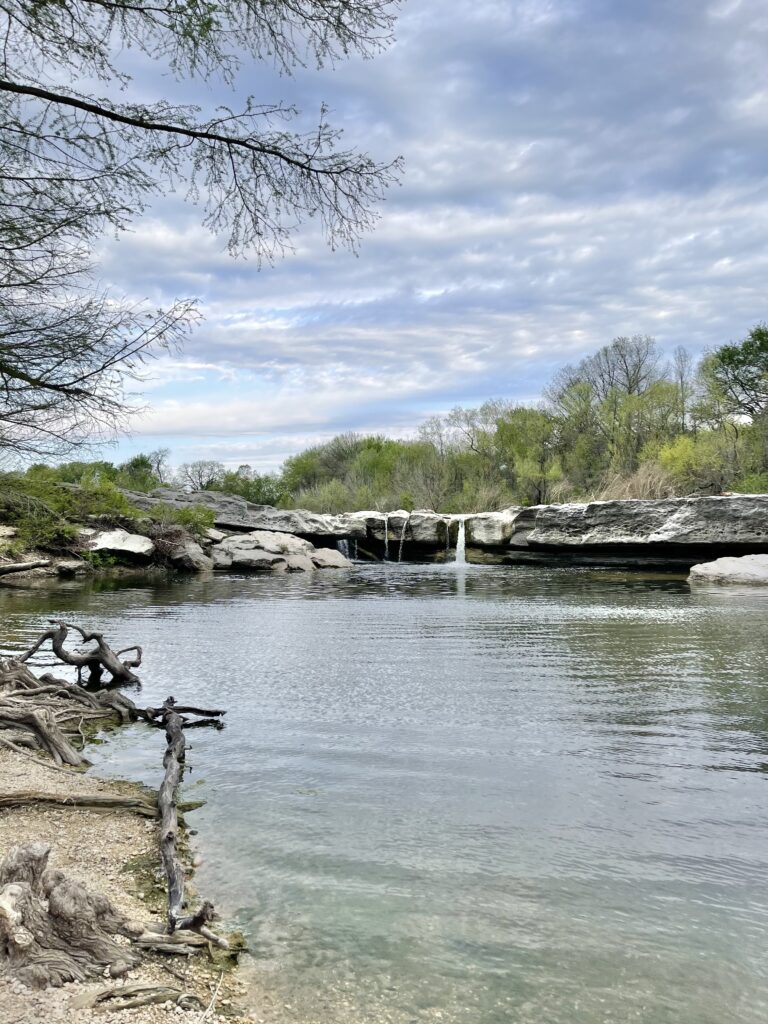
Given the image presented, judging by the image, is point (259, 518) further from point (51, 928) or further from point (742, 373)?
point (51, 928)

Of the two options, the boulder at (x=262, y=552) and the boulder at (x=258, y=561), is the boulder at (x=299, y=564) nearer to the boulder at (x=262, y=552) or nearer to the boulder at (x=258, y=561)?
the boulder at (x=262, y=552)

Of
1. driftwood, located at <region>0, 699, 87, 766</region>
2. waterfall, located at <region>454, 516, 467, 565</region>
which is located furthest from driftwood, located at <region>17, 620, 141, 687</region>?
waterfall, located at <region>454, 516, 467, 565</region>

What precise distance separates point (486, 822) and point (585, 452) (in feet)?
130

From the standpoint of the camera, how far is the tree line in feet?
107

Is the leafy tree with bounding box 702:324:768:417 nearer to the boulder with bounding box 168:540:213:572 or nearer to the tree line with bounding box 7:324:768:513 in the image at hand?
the tree line with bounding box 7:324:768:513

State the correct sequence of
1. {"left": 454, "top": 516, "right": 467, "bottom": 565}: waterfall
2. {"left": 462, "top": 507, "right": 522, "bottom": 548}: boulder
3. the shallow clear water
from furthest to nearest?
1. {"left": 454, "top": 516, "right": 467, "bottom": 565}: waterfall
2. {"left": 462, "top": 507, "right": 522, "bottom": 548}: boulder
3. the shallow clear water

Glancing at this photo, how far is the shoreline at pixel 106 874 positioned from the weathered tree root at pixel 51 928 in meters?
0.06

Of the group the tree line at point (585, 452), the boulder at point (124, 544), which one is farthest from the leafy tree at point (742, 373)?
the boulder at point (124, 544)

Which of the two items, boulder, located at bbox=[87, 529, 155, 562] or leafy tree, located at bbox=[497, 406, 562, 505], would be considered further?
leafy tree, located at bbox=[497, 406, 562, 505]

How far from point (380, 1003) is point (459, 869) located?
1211 mm

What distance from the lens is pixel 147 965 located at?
9.46ft

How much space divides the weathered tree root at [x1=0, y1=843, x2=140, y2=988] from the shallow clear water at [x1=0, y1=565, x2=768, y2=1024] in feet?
1.94

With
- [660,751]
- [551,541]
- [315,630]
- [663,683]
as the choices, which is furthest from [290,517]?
[660,751]

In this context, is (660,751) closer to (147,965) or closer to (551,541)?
(147,965)
